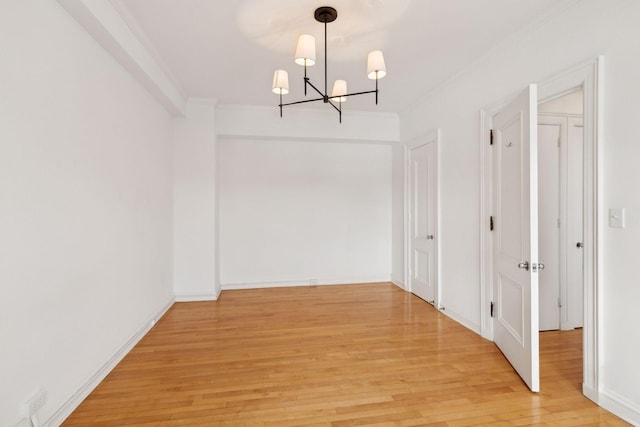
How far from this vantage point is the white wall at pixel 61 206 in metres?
1.56

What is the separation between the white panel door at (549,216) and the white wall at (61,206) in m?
3.95

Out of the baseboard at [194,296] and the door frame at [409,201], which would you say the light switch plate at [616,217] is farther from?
the baseboard at [194,296]

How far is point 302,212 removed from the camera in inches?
205

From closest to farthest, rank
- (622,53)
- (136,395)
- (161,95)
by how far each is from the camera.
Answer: (622,53)
(136,395)
(161,95)

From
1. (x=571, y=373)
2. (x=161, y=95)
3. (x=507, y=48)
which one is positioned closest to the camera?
(x=571, y=373)

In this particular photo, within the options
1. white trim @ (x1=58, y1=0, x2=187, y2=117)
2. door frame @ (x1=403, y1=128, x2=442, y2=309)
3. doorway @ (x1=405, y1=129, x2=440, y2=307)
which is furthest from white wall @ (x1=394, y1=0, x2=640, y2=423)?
white trim @ (x1=58, y1=0, x2=187, y2=117)

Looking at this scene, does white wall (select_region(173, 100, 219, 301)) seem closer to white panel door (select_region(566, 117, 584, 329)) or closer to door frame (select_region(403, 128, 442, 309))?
door frame (select_region(403, 128, 442, 309))

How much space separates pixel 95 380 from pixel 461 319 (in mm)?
→ 3370

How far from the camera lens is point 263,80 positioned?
3656 millimetres

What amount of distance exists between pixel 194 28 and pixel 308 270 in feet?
12.1

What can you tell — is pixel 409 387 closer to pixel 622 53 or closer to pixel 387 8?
pixel 622 53

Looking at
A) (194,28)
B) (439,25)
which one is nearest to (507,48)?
(439,25)

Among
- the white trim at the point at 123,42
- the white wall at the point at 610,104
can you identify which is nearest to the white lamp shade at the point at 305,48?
the white trim at the point at 123,42

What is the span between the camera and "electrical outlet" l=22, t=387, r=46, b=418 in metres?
1.64
